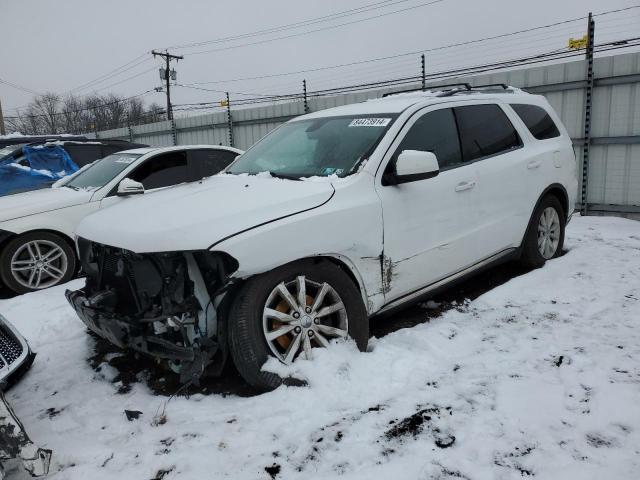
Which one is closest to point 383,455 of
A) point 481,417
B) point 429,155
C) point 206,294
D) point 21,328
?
point 481,417

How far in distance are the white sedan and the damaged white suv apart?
75.4 inches

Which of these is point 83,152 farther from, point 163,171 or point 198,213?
point 198,213

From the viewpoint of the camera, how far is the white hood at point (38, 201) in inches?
209

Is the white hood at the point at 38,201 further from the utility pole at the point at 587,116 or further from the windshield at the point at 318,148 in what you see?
the utility pole at the point at 587,116

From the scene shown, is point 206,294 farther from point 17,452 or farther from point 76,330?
point 76,330

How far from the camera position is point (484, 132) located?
4.18 metres

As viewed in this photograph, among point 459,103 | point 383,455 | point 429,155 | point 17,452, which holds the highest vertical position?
point 459,103

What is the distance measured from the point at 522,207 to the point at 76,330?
3.97 meters

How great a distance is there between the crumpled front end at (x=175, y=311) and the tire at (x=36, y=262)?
3065 millimetres

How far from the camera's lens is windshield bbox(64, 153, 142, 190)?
602cm

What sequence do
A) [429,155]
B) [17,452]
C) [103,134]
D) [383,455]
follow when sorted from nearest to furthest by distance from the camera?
[17,452] → [383,455] → [429,155] → [103,134]

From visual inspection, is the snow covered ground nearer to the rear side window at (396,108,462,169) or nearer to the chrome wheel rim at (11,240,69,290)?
the rear side window at (396,108,462,169)

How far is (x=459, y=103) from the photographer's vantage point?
159 inches

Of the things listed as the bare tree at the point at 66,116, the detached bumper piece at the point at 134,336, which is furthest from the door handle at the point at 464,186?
the bare tree at the point at 66,116
